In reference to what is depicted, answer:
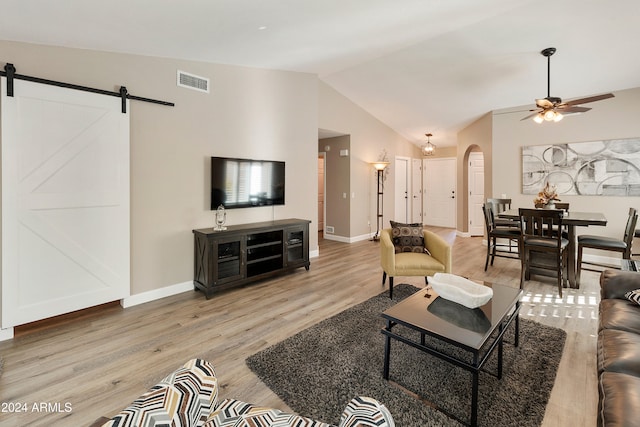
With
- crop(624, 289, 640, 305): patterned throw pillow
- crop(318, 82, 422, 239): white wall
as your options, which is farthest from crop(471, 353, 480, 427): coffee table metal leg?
crop(318, 82, 422, 239): white wall

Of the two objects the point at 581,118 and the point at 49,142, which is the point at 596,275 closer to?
the point at 581,118

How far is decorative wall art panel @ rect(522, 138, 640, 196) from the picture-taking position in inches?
191

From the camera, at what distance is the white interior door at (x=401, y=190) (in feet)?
27.2

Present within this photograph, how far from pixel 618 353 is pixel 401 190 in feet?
23.5

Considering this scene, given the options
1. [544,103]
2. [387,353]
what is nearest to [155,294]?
[387,353]

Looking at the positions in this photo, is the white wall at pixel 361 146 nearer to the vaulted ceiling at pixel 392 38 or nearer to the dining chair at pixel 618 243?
the vaulted ceiling at pixel 392 38

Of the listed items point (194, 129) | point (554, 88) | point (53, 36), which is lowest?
point (194, 129)

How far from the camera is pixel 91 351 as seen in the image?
238cm

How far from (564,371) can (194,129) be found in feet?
13.8

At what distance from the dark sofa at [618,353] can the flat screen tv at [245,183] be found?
3.74 meters

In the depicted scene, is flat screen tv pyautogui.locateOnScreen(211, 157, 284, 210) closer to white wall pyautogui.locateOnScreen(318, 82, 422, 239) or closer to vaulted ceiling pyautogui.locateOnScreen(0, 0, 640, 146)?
vaulted ceiling pyautogui.locateOnScreen(0, 0, 640, 146)

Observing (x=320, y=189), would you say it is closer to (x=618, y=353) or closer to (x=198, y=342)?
(x=198, y=342)

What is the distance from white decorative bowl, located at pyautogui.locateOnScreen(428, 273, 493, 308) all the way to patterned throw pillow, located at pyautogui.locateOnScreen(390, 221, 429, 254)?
1.38 m

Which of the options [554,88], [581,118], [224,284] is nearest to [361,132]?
[554,88]
